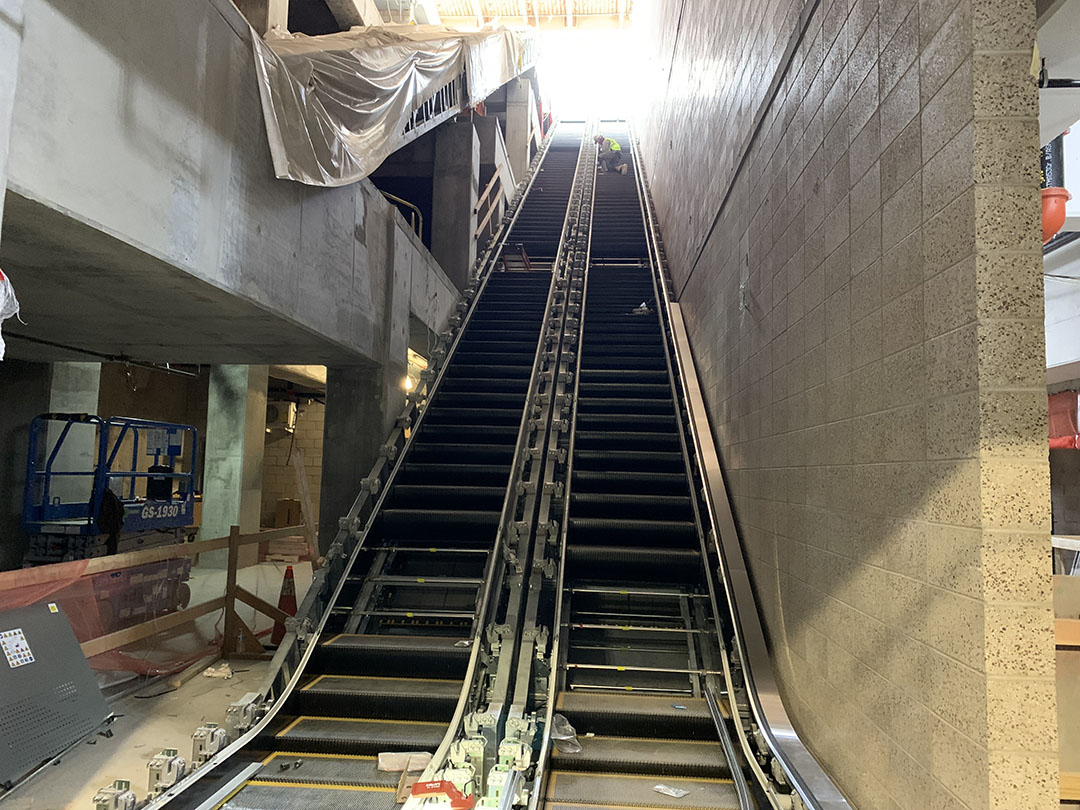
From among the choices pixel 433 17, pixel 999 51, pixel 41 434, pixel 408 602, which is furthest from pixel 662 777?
pixel 433 17

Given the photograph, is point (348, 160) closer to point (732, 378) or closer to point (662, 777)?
point (732, 378)

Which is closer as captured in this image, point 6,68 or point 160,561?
point 6,68

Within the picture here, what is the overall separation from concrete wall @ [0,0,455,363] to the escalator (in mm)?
2575

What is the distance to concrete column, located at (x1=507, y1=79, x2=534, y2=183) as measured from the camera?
1700 centimetres

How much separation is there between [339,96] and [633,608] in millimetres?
4192

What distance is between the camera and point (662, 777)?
337 centimetres

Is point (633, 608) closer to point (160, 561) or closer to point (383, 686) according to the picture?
point (383, 686)

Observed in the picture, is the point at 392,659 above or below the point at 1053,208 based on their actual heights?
below

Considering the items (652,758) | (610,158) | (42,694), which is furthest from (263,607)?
(610,158)

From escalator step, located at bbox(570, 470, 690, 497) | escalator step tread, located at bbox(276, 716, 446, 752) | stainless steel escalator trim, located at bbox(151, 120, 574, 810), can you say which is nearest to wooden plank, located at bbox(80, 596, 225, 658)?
stainless steel escalator trim, located at bbox(151, 120, 574, 810)

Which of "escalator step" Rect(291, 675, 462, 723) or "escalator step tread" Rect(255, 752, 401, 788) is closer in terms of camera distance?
"escalator step tread" Rect(255, 752, 401, 788)

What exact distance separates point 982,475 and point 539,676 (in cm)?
281

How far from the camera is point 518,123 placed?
A: 675 inches

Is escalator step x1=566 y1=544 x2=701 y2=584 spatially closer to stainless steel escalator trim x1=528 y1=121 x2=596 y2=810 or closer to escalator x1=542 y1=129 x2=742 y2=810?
escalator x1=542 y1=129 x2=742 y2=810
